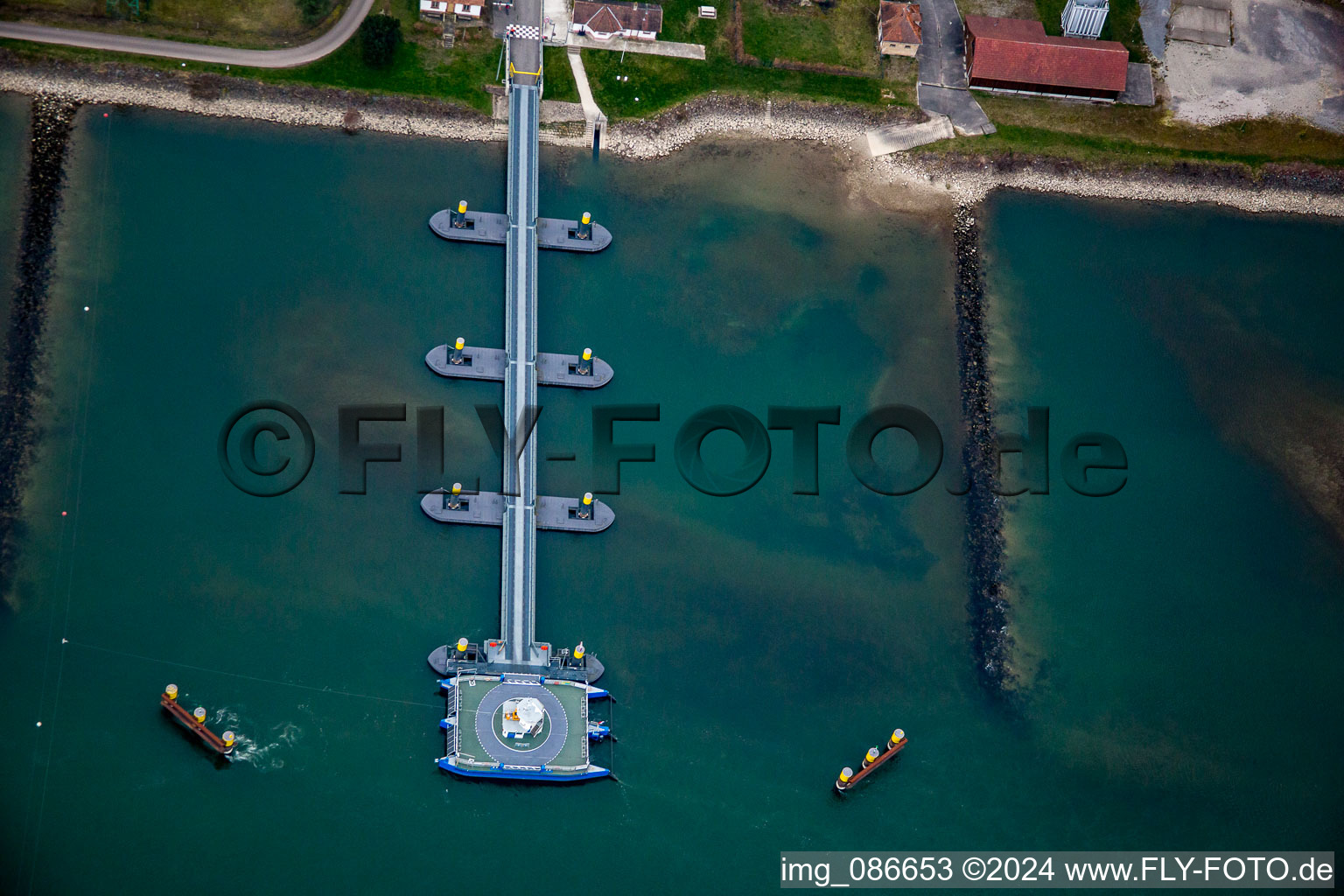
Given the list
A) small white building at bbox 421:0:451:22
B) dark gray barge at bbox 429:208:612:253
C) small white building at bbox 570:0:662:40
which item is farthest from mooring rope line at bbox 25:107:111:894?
small white building at bbox 570:0:662:40

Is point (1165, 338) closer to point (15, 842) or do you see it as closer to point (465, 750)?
point (465, 750)

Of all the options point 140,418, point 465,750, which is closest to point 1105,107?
point 465,750

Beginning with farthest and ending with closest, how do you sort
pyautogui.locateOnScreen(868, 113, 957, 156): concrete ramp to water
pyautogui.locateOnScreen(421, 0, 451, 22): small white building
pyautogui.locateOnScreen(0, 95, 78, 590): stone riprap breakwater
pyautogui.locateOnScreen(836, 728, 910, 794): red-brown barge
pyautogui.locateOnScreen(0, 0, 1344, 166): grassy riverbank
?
1. pyautogui.locateOnScreen(868, 113, 957, 156): concrete ramp to water
2. pyautogui.locateOnScreen(421, 0, 451, 22): small white building
3. pyautogui.locateOnScreen(0, 0, 1344, 166): grassy riverbank
4. pyautogui.locateOnScreen(0, 95, 78, 590): stone riprap breakwater
5. pyautogui.locateOnScreen(836, 728, 910, 794): red-brown barge

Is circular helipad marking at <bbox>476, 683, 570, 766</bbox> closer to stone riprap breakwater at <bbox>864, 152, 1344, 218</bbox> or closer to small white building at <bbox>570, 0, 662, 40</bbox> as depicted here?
stone riprap breakwater at <bbox>864, 152, 1344, 218</bbox>

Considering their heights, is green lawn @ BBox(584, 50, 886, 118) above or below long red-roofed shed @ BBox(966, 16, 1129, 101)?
below

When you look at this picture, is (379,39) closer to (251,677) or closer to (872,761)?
(251,677)

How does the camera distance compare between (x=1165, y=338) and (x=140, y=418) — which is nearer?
(x=140, y=418)
